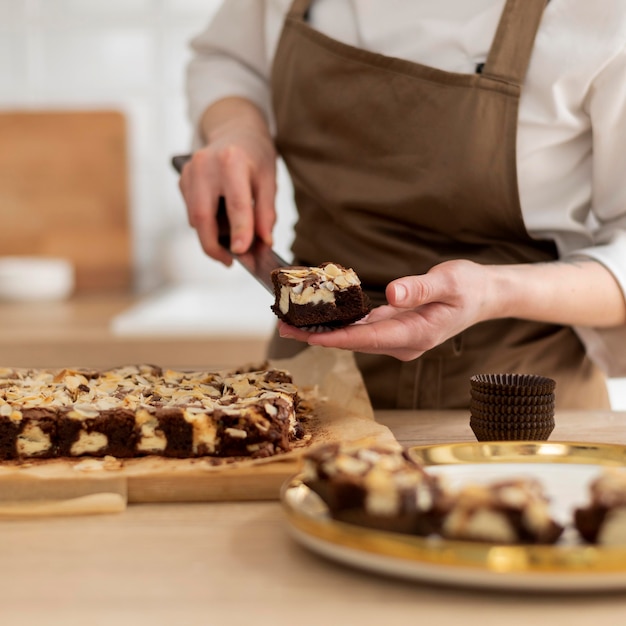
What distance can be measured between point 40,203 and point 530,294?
1.95 metres

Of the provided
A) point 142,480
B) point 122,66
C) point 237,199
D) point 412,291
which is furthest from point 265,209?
point 122,66

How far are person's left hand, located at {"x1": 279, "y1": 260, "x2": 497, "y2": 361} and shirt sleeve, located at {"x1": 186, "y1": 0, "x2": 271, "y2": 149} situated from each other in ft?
2.21

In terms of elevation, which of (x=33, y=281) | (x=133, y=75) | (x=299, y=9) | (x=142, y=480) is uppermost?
(x=299, y=9)

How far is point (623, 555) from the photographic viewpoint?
24.4 inches

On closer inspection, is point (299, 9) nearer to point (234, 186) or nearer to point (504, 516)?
point (234, 186)

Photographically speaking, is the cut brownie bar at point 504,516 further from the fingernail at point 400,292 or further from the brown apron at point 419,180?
the brown apron at point 419,180

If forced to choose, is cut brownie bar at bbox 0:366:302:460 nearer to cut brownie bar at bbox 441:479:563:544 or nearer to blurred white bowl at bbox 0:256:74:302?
cut brownie bar at bbox 441:479:563:544

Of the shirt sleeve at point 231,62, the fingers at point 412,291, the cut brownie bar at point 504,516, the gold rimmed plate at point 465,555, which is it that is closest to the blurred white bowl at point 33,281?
the shirt sleeve at point 231,62

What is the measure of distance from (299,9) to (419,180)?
35 centimetres

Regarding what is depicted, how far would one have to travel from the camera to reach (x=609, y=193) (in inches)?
52.0

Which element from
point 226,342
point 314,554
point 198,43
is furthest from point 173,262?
point 314,554

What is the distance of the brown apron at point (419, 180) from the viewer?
50.3 inches

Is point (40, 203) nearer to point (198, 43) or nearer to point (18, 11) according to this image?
point (18, 11)

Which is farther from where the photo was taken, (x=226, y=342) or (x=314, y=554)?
(x=226, y=342)
